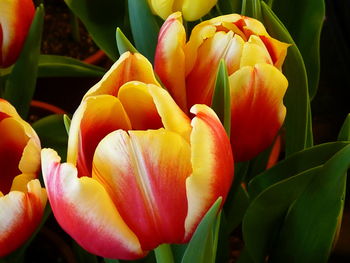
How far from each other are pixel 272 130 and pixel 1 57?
219 mm

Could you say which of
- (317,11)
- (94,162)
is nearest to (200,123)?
(94,162)

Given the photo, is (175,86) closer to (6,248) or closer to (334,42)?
(6,248)

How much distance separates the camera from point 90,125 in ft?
1.27

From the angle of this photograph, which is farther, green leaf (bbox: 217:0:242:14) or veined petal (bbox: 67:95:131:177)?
green leaf (bbox: 217:0:242:14)

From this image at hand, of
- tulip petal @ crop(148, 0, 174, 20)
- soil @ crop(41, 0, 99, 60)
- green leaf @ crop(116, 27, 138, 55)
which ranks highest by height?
tulip petal @ crop(148, 0, 174, 20)

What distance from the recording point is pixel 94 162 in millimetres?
367

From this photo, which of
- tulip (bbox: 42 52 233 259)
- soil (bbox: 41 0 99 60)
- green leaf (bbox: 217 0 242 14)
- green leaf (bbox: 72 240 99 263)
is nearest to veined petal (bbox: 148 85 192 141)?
tulip (bbox: 42 52 233 259)

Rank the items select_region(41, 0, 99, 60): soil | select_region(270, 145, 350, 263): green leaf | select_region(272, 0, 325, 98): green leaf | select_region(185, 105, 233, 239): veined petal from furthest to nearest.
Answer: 1. select_region(41, 0, 99, 60): soil
2. select_region(272, 0, 325, 98): green leaf
3. select_region(270, 145, 350, 263): green leaf
4. select_region(185, 105, 233, 239): veined petal

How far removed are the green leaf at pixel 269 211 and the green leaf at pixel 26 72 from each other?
24cm

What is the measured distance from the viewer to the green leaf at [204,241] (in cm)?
36

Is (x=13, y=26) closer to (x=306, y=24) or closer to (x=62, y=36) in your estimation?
(x=306, y=24)

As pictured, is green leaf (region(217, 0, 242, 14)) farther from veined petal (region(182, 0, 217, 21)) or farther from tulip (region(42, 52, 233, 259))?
tulip (region(42, 52, 233, 259))

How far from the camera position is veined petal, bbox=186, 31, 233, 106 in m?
0.44

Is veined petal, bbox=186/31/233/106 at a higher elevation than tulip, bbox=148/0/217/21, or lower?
lower
